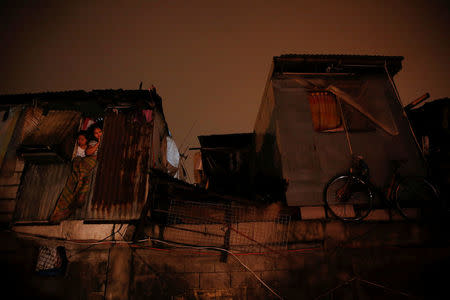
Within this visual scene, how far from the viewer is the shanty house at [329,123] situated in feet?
26.8

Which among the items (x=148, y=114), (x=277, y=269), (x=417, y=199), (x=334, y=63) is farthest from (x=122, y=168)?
(x=417, y=199)

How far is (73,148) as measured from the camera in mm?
8977

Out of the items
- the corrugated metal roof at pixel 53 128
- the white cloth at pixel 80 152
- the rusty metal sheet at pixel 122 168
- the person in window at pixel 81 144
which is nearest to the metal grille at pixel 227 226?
the rusty metal sheet at pixel 122 168

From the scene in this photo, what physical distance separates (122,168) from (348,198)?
30.1ft

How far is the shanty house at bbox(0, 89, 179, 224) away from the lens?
7.98 metres

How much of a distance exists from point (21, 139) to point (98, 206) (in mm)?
5277

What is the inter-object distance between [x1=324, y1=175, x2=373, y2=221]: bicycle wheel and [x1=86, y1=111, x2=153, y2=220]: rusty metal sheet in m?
7.39

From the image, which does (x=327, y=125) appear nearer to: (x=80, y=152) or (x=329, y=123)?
(x=329, y=123)

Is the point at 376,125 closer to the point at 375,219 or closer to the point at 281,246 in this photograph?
the point at 375,219

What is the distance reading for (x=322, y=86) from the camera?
31.2 ft

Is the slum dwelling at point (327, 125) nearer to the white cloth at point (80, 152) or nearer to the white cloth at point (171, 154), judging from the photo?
the white cloth at point (171, 154)

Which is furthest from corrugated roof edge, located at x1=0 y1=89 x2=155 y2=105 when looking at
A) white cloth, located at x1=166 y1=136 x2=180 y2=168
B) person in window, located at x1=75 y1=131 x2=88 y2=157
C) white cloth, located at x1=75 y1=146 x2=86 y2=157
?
white cloth, located at x1=166 y1=136 x2=180 y2=168

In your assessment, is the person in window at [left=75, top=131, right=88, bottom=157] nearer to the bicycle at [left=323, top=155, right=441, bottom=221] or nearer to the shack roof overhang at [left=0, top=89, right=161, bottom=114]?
the shack roof overhang at [left=0, top=89, right=161, bottom=114]

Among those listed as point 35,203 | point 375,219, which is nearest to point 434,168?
point 375,219
